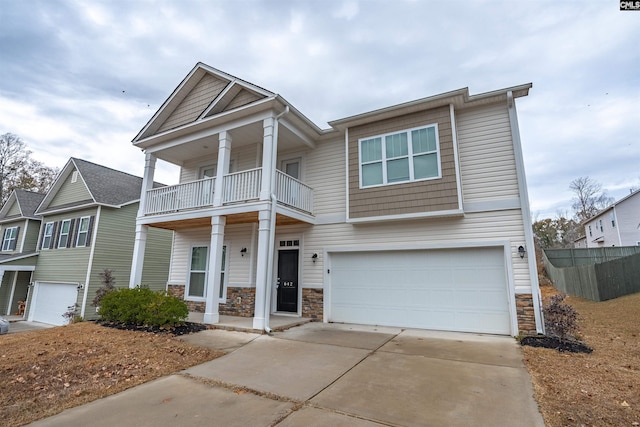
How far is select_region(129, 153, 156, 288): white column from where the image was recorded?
10.1 m

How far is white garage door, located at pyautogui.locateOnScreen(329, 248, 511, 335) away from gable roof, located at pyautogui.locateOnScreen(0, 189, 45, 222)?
812 inches

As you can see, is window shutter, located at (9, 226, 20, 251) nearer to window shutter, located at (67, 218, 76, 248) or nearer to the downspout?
window shutter, located at (67, 218, 76, 248)

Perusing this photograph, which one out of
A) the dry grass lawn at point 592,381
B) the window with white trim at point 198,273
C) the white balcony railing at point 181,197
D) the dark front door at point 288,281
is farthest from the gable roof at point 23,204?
the dry grass lawn at point 592,381

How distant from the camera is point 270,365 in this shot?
5.10 meters

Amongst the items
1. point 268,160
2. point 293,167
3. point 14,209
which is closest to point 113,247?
point 14,209

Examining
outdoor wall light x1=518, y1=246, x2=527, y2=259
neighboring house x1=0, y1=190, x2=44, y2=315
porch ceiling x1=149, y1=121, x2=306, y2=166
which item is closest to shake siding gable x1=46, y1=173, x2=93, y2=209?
neighboring house x1=0, y1=190, x2=44, y2=315

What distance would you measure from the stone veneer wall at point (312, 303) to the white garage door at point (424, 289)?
38 centimetres

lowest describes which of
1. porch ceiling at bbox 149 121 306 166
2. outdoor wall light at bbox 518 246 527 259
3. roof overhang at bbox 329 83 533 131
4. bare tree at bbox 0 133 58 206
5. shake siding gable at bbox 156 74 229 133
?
outdoor wall light at bbox 518 246 527 259

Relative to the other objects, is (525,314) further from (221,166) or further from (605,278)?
(221,166)

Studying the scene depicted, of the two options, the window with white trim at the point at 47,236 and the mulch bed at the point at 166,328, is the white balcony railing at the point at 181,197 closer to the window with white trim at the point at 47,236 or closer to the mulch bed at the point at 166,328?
the mulch bed at the point at 166,328

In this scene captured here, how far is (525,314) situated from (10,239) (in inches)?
1108

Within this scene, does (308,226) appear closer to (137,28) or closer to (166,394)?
(166,394)

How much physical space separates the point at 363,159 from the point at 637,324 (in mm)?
8728

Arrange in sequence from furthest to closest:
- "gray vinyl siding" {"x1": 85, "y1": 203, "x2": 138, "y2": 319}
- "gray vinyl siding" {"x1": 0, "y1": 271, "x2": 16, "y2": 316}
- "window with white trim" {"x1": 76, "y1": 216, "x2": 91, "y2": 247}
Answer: "gray vinyl siding" {"x1": 0, "y1": 271, "x2": 16, "y2": 316} < "window with white trim" {"x1": 76, "y1": 216, "x2": 91, "y2": 247} < "gray vinyl siding" {"x1": 85, "y1": 203, "x2": 138, "y2": 319}
